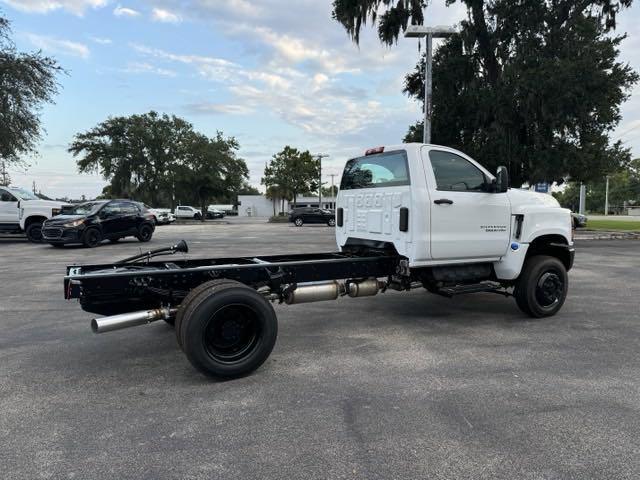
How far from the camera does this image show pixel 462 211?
17.7 feet

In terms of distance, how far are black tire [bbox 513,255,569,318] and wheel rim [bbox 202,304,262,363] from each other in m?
3.68

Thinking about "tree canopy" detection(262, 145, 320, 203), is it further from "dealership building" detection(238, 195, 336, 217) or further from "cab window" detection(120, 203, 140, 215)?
"cab window" detection(120, 203, 140, 215)

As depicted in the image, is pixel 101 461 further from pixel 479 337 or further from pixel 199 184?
pixel 199 184

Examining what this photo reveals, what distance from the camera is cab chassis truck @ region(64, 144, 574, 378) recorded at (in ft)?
13.1

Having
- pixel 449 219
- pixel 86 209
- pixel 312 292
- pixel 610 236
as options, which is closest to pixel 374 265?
pixel 312 292

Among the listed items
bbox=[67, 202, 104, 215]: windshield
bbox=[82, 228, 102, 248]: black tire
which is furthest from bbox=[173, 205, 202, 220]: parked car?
bbox=[82, 228, 102, 248]: black tire

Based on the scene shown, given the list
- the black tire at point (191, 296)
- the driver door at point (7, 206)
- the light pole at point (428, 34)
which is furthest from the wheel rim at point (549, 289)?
the driver door at point (7, 206)

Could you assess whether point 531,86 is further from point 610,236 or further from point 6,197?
point 6,197

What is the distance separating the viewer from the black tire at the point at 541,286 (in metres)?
5.90

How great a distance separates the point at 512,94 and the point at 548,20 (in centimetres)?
370

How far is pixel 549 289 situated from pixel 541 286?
6.9 inches

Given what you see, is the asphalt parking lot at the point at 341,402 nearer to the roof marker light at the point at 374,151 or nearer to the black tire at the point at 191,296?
the black tire at the point at 191,296

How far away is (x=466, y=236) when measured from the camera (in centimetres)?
545

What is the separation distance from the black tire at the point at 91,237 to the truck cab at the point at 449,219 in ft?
38.6
